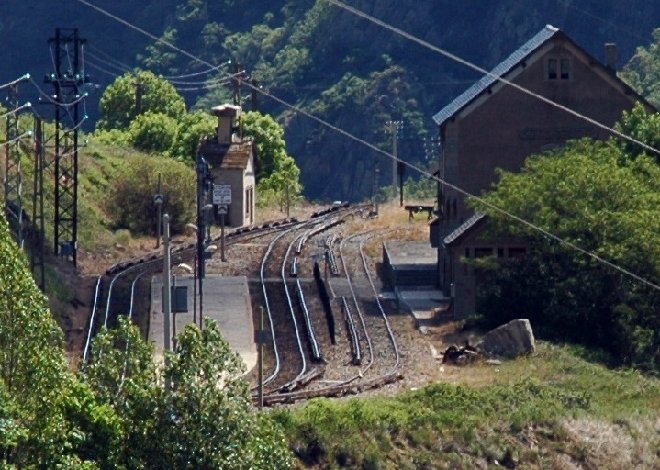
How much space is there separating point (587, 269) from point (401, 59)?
130m

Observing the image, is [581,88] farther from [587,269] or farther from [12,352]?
[12,352]

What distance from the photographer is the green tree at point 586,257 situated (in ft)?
134

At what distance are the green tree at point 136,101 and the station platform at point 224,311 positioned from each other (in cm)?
4887

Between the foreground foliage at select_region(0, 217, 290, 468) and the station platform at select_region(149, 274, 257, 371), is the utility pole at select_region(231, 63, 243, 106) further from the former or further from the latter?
the foreground foliage at select_region(0, 217, 290, 468)

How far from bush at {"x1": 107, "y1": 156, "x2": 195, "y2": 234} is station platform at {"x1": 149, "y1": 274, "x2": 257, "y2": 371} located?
12240 mm

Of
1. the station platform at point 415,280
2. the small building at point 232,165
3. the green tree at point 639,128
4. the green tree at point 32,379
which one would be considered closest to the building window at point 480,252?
the station platform at point 415,280

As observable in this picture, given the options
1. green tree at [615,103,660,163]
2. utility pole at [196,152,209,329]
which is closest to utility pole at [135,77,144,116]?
utility pole at [196,152,209,329]

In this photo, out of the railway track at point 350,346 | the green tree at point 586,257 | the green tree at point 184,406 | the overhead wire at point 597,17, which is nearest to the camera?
the green tree at point 184,406

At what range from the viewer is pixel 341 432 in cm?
3048

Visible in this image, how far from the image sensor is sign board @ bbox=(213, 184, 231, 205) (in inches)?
2491

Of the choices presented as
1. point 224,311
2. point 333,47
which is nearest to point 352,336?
point 224,311

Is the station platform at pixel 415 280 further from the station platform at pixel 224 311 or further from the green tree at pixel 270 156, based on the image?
the green tree at pixel 270 156

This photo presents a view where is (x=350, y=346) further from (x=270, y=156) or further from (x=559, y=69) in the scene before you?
(x=270, y=156)

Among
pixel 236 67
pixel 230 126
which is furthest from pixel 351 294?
pixel 236 67
